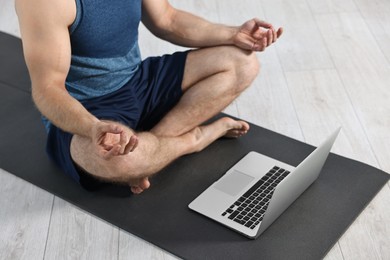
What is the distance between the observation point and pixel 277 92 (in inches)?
108

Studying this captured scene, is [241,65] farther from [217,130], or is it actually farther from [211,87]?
[217,130]

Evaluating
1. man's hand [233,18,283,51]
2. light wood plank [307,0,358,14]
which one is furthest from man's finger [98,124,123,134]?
light wood plank [307,0,358,14]

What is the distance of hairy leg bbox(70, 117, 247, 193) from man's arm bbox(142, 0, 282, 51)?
355mm

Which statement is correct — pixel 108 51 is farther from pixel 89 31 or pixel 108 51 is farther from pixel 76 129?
pixel 76 129

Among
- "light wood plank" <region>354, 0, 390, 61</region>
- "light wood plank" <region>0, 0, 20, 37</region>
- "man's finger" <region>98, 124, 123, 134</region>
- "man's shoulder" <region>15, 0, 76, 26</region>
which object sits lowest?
"light wood plank" <region>0, 0, 20, 37</region>

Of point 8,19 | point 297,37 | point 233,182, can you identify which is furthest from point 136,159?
point 8,19

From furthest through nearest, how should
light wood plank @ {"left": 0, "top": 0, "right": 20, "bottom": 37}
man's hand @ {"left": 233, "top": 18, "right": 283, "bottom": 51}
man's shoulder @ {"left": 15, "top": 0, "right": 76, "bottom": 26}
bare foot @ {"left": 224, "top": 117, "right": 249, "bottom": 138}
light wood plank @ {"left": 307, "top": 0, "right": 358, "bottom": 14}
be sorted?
light wood plank @ {"left": 307, "top": 0, "right": 358, "bottom": 14}
light wood plank @ {"left": 0, "top": 0, "right": 20, "bottom": 37}
bare foot @ {"left": 224, "top": 117, "right": 249, "bottom": 138}
man's hand @ {"left": 233, "top": 18, "right": 283, "bottom": 51}
man's shoulder @ {"left": 15, "top": 0, "right": 76, "bottom": 26}

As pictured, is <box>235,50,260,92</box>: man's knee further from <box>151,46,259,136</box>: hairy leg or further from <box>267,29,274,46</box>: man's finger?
<box>267,29,274,46</box>: man's finger

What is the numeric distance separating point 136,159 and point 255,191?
1.33 ft

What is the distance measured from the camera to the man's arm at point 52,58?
1.85 meters

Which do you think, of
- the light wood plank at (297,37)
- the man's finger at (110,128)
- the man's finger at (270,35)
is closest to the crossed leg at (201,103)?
the man's finger at (270,35)

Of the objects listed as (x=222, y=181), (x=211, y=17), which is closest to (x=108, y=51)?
(x=222, y=181)

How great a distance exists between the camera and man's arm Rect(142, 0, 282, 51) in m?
2.23

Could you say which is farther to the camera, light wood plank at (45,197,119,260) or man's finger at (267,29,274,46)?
man's finger at (267,29,274,46)
